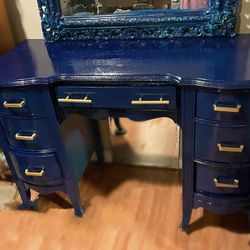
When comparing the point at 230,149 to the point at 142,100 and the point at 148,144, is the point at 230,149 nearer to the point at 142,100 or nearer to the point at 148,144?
the point at 142,100

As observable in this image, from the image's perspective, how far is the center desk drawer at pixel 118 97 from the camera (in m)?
1.13

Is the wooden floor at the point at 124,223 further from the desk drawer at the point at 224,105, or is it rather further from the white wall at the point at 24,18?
the white wall at the point at 24,18

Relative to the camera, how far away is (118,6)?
1399 mm

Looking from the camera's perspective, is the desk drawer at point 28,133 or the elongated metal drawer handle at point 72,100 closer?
the elongated metal drawer handle at point 72,100

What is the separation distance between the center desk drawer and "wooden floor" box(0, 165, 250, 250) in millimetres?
691

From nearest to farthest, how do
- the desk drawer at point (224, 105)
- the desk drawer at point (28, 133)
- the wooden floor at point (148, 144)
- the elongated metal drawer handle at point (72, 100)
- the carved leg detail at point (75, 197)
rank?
the desk drawer at point (224, 105) < the elongated metal drawer handle at point (72, 100) < the desk drawer at point (28, 133) < the carved leg detail at point (75, 197) < the wooden floor at point (148, 144)

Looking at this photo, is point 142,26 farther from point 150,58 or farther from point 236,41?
point 236,41

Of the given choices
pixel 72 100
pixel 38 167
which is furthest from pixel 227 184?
pixel 38 167

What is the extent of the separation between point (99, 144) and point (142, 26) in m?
0.81

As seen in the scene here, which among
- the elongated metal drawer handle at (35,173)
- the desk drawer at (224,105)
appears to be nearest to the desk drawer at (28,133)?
the elongated metal drawer handle at (35,173)

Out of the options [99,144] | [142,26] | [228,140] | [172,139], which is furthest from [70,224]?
[142,26]

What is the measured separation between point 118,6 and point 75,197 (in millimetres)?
943

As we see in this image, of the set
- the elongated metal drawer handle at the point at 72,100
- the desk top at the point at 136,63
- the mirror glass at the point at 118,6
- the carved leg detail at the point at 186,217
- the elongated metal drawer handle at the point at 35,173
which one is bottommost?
the carved leg detail at the point at 186,217

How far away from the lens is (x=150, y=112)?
3.97 ft
